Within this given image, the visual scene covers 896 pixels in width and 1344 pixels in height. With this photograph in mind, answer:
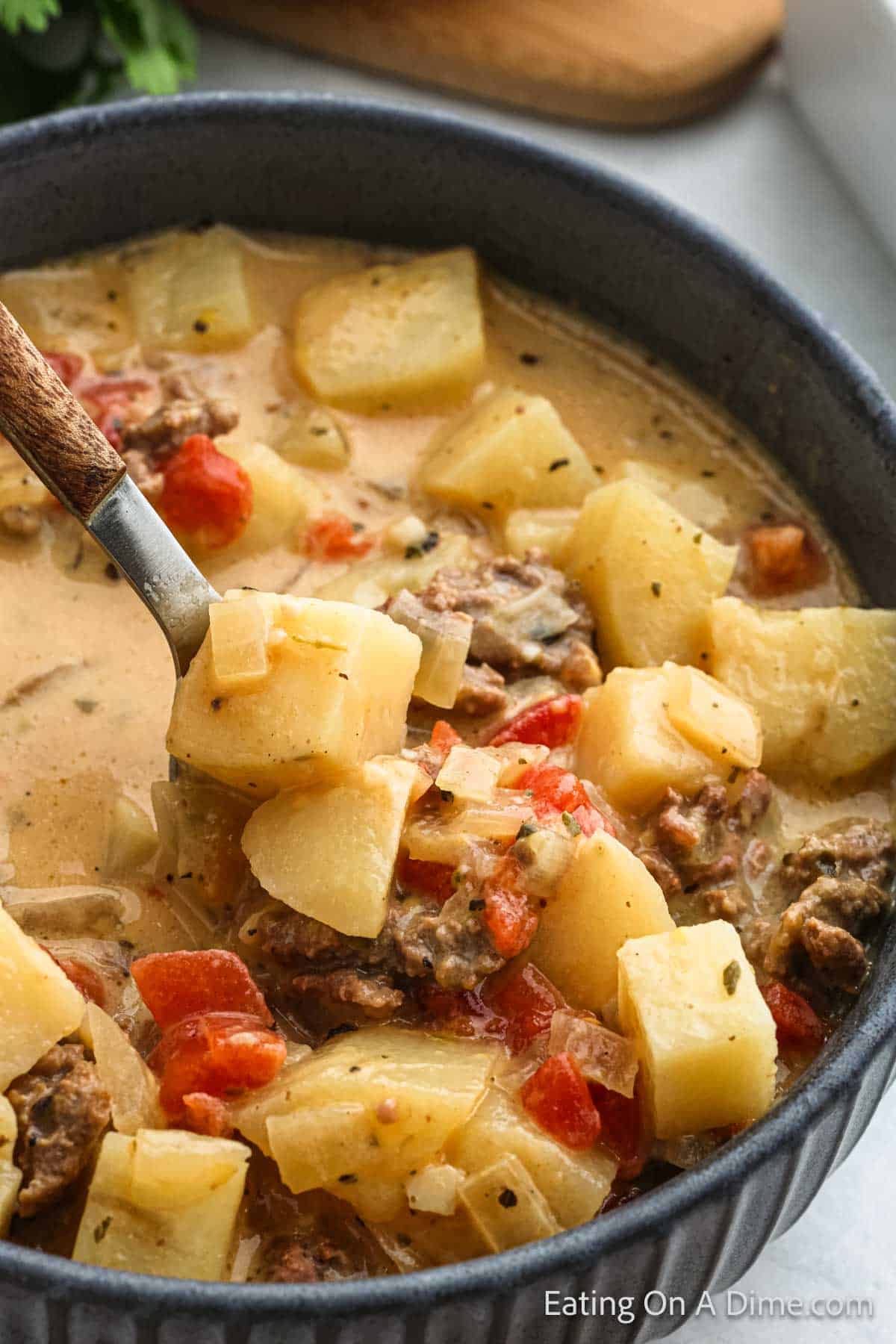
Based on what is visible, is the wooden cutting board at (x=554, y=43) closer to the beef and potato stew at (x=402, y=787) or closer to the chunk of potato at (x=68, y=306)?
the beef and potato stew at (x=402, y=787)

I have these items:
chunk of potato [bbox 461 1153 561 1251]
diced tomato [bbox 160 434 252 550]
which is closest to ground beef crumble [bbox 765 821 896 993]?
chunk of potato [bbox 461 1153 561 1251]

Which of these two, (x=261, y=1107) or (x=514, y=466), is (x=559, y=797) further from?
(x=514, y=466)

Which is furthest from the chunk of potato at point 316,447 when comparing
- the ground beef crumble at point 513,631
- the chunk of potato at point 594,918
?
the chunk of potato at point 594,918

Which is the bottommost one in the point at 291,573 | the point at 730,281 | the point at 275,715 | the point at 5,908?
the point at 5,908

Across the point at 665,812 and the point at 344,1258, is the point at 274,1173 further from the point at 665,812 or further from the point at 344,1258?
the point at 665,812

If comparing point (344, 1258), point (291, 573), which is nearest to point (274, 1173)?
point (344, 1258)

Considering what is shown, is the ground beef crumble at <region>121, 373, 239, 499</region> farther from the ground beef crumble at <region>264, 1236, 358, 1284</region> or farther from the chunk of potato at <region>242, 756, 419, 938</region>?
the ground beef crumble at <region>264, 1236, 358, 1284</region>

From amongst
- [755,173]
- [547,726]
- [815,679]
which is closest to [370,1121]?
[547,726]
